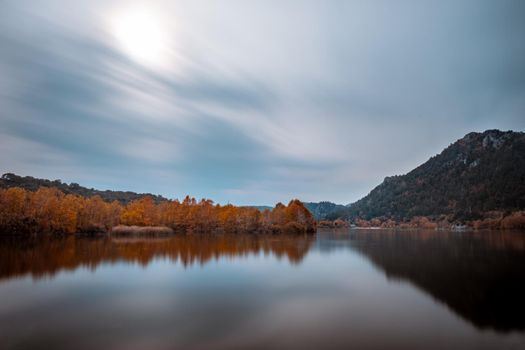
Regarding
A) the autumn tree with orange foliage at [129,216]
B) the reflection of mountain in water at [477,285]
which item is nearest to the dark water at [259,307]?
A: the reflection of mountain in water at [477,285]

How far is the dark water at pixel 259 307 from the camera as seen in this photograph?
11.4 metres

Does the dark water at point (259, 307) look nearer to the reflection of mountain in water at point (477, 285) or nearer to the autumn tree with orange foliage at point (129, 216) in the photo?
the reflection of mountain in water at point (477, 285)

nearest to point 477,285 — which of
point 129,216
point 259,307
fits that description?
point 259,307

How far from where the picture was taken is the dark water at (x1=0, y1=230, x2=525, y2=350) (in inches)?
450

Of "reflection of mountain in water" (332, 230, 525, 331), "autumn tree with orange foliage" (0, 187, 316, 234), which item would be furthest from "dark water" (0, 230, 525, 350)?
"autumn tree with orange foliage" (0, 187, 316, 234)

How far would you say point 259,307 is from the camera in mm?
15953

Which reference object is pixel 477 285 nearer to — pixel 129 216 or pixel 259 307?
pixel 259 307

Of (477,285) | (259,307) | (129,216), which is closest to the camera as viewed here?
(259,307)

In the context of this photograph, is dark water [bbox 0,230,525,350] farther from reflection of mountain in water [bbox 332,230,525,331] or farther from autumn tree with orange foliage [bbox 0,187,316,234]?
autumn tree with orange foliage [bbox 0,187,316,234]

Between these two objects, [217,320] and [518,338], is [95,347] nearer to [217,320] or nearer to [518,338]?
[217,320]

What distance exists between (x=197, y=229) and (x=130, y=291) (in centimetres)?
9108

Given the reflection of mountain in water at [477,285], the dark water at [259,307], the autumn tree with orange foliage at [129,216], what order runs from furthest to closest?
the autumn tree with orange foliage at [129,216], the reflection of mountain in water at [477,285], the dark water at [259,307]

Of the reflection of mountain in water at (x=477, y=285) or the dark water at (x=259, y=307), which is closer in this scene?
the dark water at (x=259, y=307)

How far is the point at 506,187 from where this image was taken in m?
190
